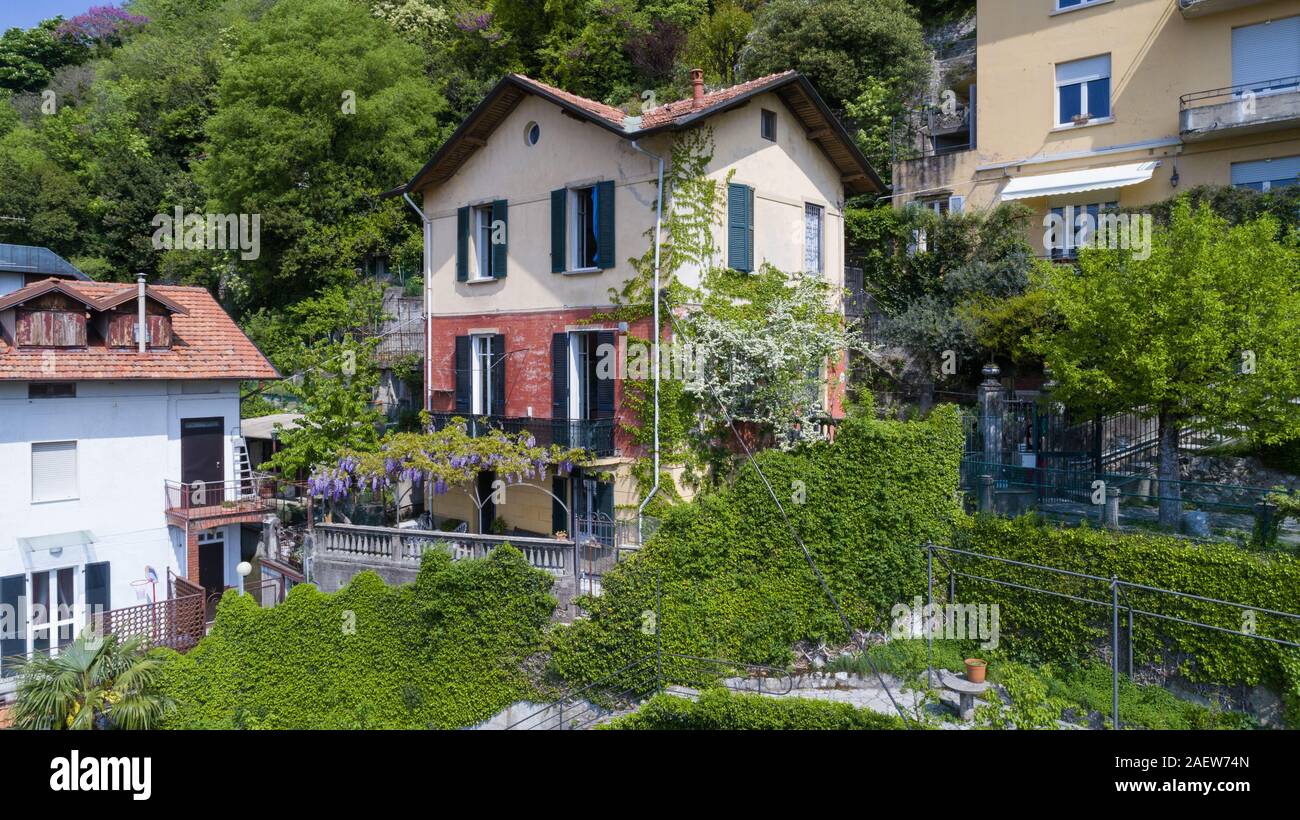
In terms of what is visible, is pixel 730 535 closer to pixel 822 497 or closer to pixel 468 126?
pixel 822 497

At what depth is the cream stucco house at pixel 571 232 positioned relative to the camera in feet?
60.1

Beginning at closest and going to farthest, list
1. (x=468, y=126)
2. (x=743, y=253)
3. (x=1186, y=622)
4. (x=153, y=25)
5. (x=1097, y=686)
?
1. (x=1186, y=622)
2. (x=1097, y=686)
3. (x=743, y=253)
4. (x=468, y=126)
5. (x=153, y=25)

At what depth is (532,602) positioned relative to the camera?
50.1 feet

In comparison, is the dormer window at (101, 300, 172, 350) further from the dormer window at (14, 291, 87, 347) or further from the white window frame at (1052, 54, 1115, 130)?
the white window frame at (1052, 54, 1115, 130)

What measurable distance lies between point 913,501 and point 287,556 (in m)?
13.6

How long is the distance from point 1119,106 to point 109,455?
28.1 m

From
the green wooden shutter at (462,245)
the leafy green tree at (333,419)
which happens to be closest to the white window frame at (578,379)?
the green wooden shutter at (462,245)

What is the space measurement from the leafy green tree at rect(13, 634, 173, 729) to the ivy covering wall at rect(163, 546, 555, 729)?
68 centimetres

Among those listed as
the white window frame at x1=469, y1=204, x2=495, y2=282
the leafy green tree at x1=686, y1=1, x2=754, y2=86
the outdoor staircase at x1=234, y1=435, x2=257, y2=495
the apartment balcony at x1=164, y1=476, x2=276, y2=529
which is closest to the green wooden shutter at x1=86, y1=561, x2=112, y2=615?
the apartment balcony at x1=164, y1=476, x2=276, y2=529

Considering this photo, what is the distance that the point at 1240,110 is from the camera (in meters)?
22.1

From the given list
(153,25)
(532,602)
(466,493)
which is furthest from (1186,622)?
(153,25)

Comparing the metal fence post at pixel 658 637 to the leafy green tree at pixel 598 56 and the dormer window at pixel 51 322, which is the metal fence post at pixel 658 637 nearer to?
A: the dormer window at pixel 51 322

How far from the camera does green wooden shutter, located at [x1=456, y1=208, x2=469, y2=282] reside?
21828 millimetres
